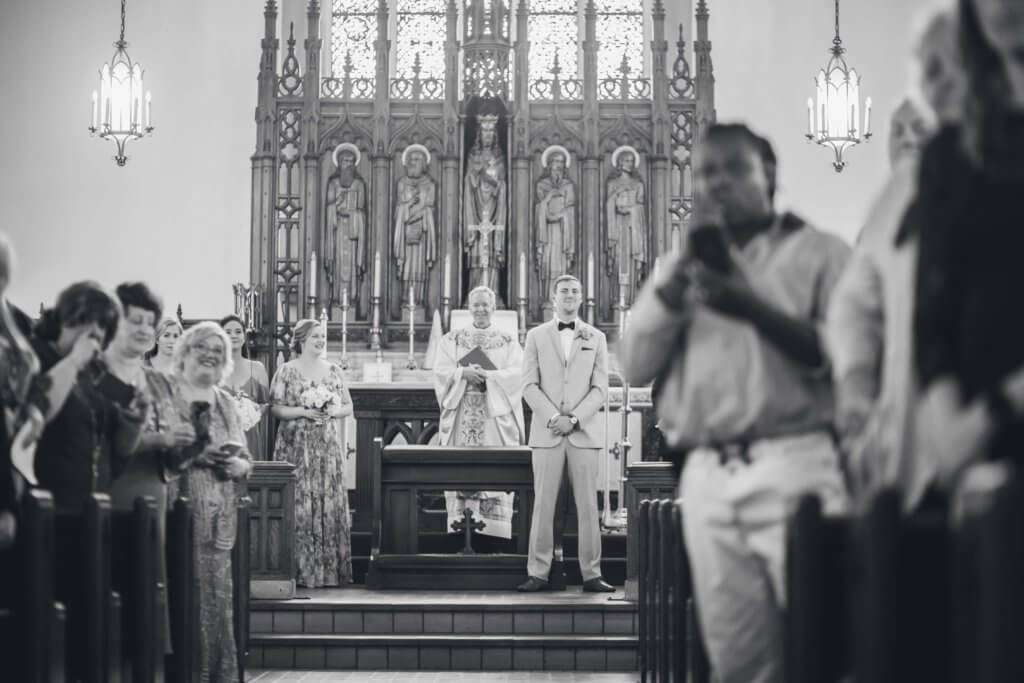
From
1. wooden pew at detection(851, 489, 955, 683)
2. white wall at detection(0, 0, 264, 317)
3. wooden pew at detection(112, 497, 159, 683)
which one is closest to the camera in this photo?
wooden pew at detection(851, 489, 955, 683)

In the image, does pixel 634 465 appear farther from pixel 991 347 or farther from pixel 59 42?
pixel 59 42

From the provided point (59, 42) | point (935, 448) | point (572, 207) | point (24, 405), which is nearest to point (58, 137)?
point (59, 42)

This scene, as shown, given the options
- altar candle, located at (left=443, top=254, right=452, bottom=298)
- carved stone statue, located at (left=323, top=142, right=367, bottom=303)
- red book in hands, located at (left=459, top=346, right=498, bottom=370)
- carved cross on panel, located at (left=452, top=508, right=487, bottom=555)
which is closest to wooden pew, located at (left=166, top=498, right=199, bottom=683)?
carved cross on panel, located at (left=452, top=508, right=487, bottom=555)

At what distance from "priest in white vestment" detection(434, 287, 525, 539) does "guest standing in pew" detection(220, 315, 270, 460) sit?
3.51ft

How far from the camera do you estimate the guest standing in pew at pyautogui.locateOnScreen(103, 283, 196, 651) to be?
431cm

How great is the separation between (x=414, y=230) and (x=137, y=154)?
10.0 ft

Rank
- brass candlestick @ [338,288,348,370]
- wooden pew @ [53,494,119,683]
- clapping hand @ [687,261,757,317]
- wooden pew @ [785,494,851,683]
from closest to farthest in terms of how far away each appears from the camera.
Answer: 1. wooden pew @ [785,494,851,683]
2. clapping hand @ [687,261,757,317]
3. wooden pew @ [53,494,119,683]
4. brass candlestick @ [338,288,348,370]

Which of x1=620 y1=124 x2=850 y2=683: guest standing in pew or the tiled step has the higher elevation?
x1=620 y1=124 x2=850 y2=683: guest standing in pew

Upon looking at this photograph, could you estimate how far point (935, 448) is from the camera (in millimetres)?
2039

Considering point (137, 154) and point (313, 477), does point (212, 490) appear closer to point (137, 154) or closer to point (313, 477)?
point (313, 477)

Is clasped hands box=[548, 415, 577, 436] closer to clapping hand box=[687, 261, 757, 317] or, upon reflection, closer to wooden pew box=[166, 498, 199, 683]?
wooden pew box=[166, 498, 199, 683]

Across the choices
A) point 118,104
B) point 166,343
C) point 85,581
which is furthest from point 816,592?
point 118,104

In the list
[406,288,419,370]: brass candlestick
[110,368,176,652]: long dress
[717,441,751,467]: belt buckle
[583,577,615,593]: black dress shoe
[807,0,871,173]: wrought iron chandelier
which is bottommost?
[583,577,615,593]: black dress shoe

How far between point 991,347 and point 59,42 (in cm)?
1220
